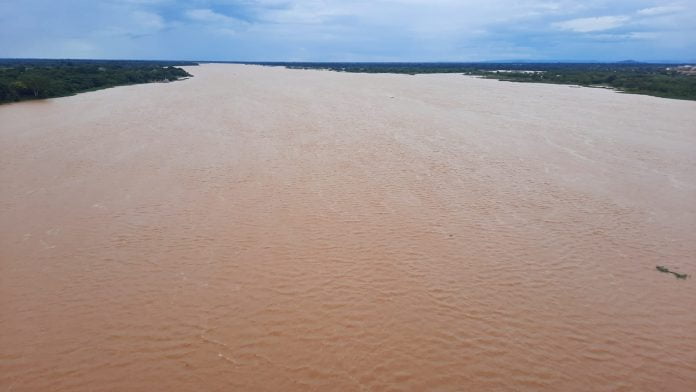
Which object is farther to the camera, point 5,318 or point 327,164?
point 327,164

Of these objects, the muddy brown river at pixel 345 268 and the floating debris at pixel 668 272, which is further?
the floating debris at pixel 668 272

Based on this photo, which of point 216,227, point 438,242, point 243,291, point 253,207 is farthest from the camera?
point 253,207

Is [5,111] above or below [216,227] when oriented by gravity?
above

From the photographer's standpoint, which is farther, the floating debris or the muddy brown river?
the floating debris

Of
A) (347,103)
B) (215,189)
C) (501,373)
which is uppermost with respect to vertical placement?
(347,103)

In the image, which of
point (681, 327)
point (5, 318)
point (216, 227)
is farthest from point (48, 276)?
point (681, 327)

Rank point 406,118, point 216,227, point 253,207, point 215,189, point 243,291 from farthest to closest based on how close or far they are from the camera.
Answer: point 406,118 < point 215,189 < point 253,207 < point 216,227 < point 243,291

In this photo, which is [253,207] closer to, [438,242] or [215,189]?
[215,189]
